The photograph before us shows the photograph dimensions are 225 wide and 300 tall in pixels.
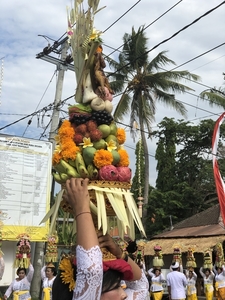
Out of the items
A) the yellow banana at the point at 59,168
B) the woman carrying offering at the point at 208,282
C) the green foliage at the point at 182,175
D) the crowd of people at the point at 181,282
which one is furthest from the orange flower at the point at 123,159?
the green foliage at the point at 182,175

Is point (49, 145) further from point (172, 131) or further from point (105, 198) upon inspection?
point (172, 131)

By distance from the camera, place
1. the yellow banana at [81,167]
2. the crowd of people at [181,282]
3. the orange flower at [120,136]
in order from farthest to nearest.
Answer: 1. the crowd of people at [181,282]
2. the orange flower at [120,136]
3. the yellow banana at [81,167]

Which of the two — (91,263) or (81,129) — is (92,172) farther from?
(91,263)

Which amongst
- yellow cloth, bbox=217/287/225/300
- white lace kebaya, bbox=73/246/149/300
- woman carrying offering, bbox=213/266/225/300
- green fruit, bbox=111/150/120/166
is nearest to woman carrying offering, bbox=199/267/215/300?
woman carrying offering, bbox=213/266/225/300

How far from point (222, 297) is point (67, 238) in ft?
34.9

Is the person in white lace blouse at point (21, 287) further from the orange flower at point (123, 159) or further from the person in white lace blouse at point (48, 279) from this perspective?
the orange flower at point (123, 159)

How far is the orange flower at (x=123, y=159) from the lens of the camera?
2455mm

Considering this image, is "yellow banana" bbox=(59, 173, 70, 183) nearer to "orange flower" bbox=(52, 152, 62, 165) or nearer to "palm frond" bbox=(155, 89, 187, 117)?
"orange flower" bbox=(52, 152, 62, 165)

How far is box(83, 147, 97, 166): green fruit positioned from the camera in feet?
7.66

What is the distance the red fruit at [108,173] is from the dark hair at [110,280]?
0.50 m

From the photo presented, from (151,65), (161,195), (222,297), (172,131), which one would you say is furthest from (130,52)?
(222,297)

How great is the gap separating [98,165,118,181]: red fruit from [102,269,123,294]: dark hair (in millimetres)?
498

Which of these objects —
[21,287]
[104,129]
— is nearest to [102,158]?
[104,129]

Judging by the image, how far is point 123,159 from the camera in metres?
2.46
